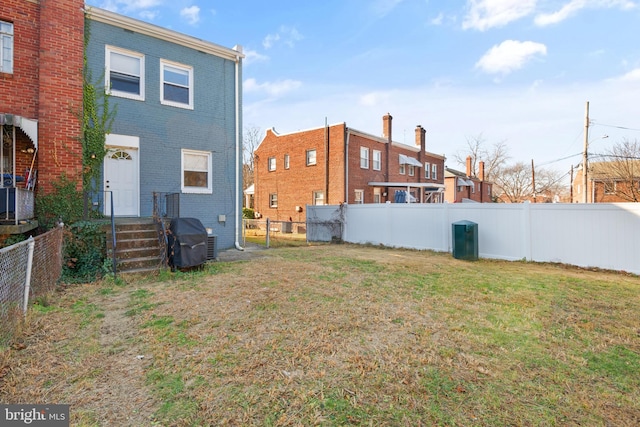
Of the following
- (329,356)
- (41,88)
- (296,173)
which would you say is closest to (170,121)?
(41,88)

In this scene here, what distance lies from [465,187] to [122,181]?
3676cm

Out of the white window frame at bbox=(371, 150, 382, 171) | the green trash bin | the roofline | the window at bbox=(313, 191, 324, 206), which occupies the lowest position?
the green trash bin

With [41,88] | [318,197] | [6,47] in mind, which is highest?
[6,47]

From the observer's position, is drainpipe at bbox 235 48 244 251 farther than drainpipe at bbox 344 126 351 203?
No

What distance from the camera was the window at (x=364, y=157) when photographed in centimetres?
2253

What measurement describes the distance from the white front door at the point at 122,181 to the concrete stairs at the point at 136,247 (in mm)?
1963

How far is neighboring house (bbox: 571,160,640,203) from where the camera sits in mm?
22781

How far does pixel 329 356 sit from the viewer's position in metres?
3.52

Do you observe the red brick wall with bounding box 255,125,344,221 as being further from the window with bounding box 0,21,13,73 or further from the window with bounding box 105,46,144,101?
the window with bounding box 0,21,13,73

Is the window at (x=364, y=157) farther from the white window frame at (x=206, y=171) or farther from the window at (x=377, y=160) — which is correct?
the white window frame at (x=206, y=171)

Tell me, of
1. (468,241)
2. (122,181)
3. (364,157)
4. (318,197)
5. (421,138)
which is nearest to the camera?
(122,181)

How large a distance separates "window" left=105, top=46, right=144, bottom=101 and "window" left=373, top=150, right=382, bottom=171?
1650 centimetres

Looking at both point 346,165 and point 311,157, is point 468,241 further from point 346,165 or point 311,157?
point 311,157

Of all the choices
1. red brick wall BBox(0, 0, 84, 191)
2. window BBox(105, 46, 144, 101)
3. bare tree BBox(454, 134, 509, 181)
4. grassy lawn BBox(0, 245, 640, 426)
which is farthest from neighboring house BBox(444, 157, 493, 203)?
red brick wall BBox(0, 0, 84, 191)
